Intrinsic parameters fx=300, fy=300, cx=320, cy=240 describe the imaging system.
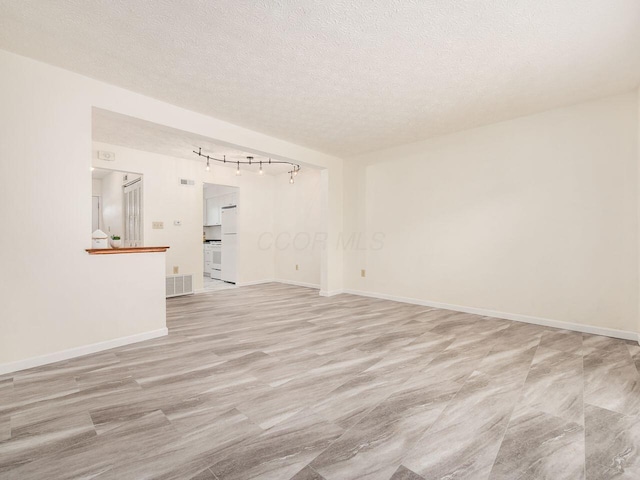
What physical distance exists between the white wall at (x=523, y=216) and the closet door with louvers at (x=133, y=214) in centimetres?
437

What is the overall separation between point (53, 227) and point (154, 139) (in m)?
2.53

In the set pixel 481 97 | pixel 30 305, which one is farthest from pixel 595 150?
pixel 30 305

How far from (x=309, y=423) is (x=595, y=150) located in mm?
4079

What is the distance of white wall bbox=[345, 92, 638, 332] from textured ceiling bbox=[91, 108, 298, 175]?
8.87ft

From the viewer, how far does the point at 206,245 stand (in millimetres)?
8414

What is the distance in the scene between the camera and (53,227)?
263 centimetres

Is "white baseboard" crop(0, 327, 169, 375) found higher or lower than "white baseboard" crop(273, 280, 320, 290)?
higher

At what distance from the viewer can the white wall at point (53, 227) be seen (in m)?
2.45

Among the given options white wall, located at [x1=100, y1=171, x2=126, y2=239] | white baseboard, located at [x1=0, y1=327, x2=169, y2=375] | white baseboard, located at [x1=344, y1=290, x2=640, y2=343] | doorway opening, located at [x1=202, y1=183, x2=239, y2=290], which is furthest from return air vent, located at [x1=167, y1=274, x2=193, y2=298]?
white baseboard, located at [x1=344, y1=290, x2=640, y2=343]

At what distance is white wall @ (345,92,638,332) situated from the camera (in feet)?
10.6

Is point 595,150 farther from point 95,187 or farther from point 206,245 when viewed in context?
point 95,187

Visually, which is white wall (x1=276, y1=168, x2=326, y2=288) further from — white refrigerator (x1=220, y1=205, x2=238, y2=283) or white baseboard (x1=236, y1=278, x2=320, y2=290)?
white refrigerator (x1=220, y1=205, x2=238, y2=283)

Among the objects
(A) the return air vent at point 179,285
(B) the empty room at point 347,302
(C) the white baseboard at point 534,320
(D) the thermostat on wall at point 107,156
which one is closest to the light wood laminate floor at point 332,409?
(B) the empty room at point 347,302

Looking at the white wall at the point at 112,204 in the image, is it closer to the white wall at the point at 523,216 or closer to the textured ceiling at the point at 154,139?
the textured ceiling at the point at 154,139
